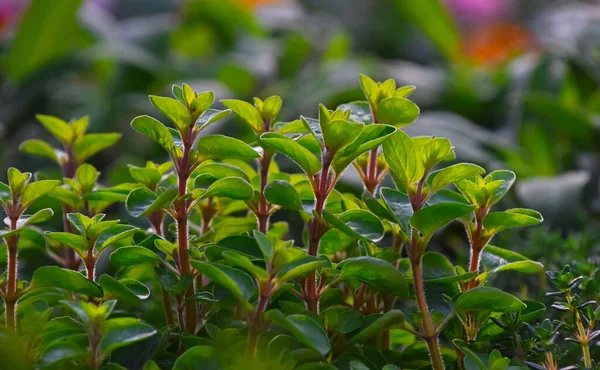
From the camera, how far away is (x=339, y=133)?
577mm

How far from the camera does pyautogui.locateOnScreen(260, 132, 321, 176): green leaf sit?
22.6 inches

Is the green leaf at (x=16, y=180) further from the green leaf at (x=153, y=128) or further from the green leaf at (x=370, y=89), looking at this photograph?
the green leaf at (x=370, y=89)

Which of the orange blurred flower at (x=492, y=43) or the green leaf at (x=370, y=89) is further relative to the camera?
the orange blurred flower at (x=492, y=43)

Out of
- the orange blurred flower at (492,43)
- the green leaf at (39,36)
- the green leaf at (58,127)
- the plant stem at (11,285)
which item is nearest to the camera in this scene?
the plant stem at (11,285)

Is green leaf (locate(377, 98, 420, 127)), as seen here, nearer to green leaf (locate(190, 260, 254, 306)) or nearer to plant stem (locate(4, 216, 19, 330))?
green leaf (locate(190, 260, 254, 306))

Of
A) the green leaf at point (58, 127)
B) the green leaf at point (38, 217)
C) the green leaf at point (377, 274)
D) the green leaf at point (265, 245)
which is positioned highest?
the green leaf at point (58, 127)

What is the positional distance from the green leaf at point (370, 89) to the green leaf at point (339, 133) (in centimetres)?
11

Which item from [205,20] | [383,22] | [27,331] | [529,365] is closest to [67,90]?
[205,20]

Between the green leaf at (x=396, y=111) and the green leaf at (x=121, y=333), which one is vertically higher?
the green leaf at (x=396, y=111)

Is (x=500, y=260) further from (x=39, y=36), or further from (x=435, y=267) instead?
(x=39, y=36)

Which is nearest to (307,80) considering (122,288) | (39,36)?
(39,36)

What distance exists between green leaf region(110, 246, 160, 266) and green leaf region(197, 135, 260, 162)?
9cm

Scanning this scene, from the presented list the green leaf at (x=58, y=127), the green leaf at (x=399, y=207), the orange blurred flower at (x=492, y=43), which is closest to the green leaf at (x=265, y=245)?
the green leaf at (x=399, y=207)

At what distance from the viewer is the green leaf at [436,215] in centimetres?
55
